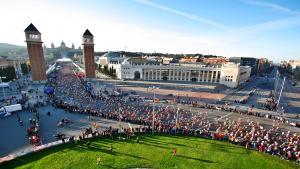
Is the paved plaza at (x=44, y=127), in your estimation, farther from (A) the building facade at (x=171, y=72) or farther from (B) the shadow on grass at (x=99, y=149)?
(A) the building facade at (x=171, y=72)

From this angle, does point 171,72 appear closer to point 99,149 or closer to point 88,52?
point 88,52

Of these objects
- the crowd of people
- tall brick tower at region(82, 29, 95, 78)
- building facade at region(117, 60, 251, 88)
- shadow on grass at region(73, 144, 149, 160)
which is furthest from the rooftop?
shadow on grass at region(73, 144, 149, 160)

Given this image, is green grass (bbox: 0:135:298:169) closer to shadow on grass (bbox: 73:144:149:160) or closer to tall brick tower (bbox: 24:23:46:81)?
shadow on grass (bbox: 73:144:149:160)

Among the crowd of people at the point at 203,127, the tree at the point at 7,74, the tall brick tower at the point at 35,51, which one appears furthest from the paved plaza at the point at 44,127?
the tree at the point at 7,74

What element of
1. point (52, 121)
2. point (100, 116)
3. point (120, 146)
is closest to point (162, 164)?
point (120, 146)

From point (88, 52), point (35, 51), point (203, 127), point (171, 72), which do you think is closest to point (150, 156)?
point (203, 127)

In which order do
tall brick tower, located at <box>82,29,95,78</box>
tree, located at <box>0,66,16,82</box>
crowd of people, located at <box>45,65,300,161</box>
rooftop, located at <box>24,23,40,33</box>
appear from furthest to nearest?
1. tall brick tower, located at <box>82,29,95,78</box>
2. tree, located at <box>0,66,16,82</box>
3. rooftop, located at <box>24,23,40,33</box>
4. crowd of people, located at <box>45,65,300,161</box>

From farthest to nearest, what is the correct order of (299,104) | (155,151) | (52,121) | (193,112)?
(299,104) < (193,112) < (52,121) < (155,151)

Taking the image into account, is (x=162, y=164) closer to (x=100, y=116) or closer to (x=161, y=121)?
(x=161, y=121)
